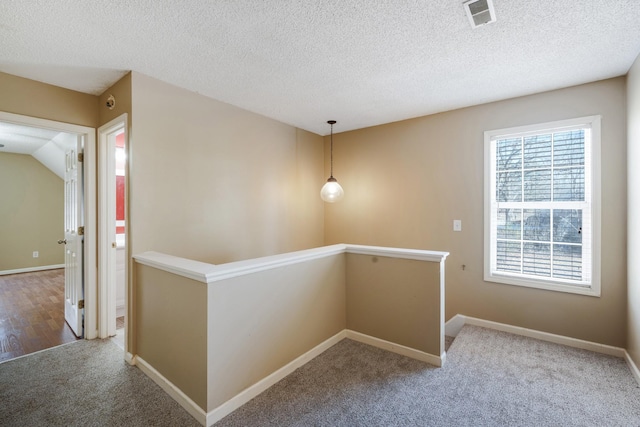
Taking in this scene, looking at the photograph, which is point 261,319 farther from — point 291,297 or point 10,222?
point 10,222

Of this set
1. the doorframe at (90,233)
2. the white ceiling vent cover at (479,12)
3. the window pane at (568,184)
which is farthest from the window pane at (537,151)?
the doorframe at (90,233)

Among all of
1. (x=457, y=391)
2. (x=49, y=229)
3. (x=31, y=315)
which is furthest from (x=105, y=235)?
(x=49, y=229)

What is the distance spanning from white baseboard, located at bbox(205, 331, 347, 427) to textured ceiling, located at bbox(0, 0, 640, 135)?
2353 mm

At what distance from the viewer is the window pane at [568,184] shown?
2.74 m

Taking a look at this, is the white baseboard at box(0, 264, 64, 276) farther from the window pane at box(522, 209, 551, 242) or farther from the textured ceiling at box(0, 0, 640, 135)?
the window pane at box(522, 209, 551, 242)

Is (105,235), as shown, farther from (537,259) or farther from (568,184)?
(568,184)

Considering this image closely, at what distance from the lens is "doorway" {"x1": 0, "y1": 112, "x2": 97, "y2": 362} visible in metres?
2.84

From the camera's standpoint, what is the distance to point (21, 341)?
9.28ft

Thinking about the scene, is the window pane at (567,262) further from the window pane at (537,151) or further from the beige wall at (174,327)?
the beige wall at (174,327)

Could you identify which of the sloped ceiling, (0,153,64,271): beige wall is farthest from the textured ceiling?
(0,153,64,271): beige wall

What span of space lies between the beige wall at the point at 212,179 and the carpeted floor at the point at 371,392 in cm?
105

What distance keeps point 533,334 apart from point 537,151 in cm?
182

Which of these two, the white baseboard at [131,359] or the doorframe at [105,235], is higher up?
the doorframe at [105,235]

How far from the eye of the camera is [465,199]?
3.30 m
